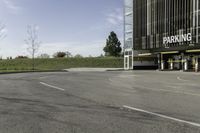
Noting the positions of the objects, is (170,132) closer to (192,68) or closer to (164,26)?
(192,68)

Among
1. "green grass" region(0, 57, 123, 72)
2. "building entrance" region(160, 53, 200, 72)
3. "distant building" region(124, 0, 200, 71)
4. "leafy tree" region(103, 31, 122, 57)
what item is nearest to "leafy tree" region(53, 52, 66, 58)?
"leafy tree" region(103, 31, 122, 57)

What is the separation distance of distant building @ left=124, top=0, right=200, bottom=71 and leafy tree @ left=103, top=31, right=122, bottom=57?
35385mm

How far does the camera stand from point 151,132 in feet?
22.4

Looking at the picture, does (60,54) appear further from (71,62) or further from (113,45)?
(71,62)

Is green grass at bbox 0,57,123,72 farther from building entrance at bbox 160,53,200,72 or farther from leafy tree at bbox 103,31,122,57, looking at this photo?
building entrance at bbox 160,53,200,72

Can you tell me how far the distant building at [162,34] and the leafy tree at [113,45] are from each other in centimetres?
3539

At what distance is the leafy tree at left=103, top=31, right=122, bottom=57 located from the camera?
99875 mm

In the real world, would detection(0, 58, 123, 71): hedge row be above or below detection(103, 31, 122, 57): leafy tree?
below

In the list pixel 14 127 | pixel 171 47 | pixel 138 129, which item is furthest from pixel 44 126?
pixel 171 47

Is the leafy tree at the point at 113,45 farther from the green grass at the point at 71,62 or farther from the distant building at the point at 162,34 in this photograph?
the distant building at the point at 162,34

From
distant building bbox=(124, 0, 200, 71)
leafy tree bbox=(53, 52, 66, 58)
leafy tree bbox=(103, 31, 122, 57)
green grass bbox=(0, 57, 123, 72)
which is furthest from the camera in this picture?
leafy tree bbox=(103, 31, 122, 57)

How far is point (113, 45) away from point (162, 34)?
154 feet

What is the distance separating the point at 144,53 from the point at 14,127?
180 ft

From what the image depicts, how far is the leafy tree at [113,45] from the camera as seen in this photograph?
9988 cm
